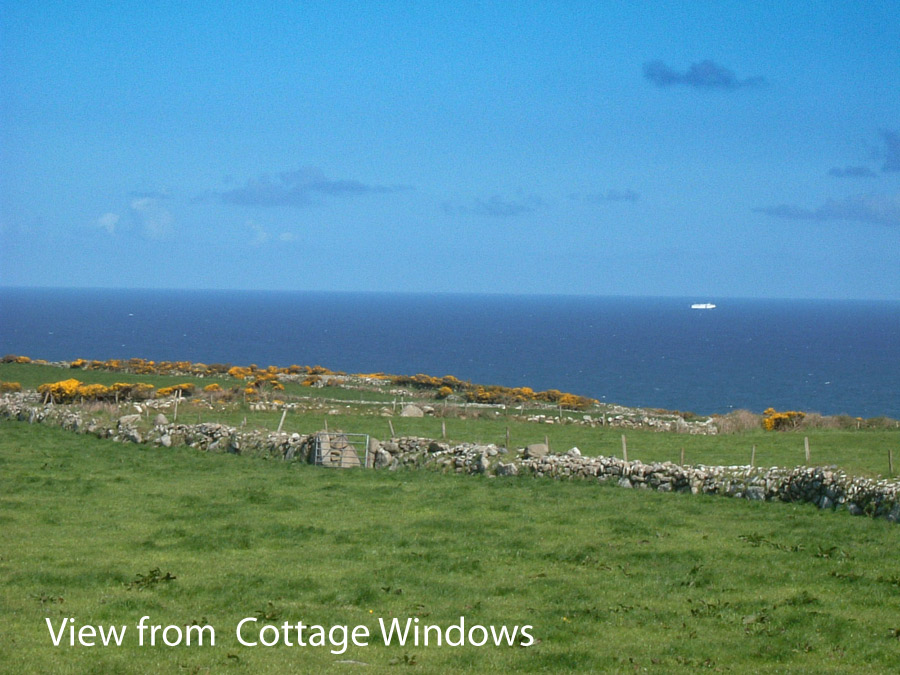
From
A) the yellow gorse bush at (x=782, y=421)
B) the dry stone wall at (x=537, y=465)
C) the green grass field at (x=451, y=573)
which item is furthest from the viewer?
the yellow gorse bush at (x=782, y=421)

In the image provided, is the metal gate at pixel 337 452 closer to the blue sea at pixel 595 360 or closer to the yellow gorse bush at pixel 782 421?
the yellow gorse bush at pixel 782 421

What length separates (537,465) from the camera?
3219 cm

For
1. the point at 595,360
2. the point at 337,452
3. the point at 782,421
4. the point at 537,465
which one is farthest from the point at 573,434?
the point at 595,360

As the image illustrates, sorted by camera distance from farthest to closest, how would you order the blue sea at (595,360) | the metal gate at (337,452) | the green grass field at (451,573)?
the blue sea at (595,360) → the metal gate at (337,452) → the green grass field at (451,573)

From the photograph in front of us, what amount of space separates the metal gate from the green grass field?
4955 mm

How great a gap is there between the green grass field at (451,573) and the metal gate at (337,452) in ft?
16.3

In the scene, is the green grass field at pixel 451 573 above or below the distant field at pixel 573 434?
below

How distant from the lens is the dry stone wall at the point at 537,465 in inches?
1014

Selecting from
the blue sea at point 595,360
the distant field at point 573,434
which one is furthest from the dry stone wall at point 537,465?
the blue sea at point 595,360

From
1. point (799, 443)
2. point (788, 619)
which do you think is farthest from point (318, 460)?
point (788, 619)

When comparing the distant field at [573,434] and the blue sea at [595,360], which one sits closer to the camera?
the distant field at [573,434]

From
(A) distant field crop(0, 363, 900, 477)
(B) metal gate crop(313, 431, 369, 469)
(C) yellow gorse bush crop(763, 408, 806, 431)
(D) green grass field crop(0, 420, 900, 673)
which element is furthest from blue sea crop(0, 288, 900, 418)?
(D) green grass field crop(0, 420, 900, 673)

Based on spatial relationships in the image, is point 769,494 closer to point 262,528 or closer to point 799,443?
point 799,443

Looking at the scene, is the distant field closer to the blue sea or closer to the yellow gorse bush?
the yellow gorse bush
